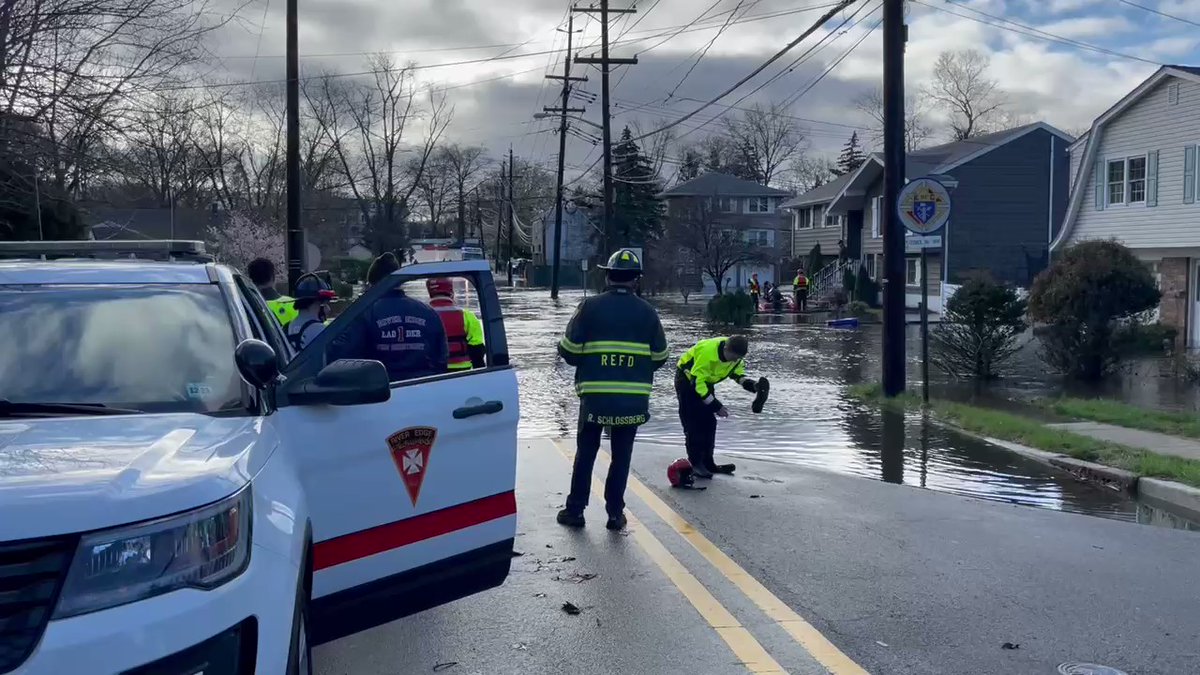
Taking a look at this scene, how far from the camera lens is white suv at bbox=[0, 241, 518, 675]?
294 cm

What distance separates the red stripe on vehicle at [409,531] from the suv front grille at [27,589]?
5.06 ft

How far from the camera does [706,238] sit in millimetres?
55250

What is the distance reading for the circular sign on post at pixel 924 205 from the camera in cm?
1513

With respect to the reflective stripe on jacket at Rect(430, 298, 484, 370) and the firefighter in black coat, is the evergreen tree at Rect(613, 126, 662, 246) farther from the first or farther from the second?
the firefighter in black coat

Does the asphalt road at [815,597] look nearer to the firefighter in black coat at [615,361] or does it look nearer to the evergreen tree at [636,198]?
the firefighter in black coat at [615,361]

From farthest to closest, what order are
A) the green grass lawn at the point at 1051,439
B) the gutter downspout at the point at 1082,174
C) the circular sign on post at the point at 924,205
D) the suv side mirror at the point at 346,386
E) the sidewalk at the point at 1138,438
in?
the gutter downspout at the point at 1082,174, the circular sign on post at the point at 924,205, the sidewalk at the point at 1138,438, the green grass lawn at the point at 1051,439, the suv side mirror at the point at 346,386

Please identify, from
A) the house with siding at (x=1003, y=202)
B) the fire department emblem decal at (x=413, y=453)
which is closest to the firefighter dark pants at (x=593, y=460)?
the fire department emblem decal at (x=413, y=453)

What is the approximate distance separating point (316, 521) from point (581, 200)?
66.5m

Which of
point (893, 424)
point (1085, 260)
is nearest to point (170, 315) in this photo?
point (893, 424)

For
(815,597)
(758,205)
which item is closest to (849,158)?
(758,205)

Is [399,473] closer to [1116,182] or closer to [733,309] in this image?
[1116,182]

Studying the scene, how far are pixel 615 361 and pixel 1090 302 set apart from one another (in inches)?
562

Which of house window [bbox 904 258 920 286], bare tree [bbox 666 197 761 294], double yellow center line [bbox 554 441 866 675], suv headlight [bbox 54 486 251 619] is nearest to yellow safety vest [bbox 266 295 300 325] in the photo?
double yellow center line [bbox 554 441 866 675]

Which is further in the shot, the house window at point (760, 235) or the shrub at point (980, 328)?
the house window at point (760, 235)
